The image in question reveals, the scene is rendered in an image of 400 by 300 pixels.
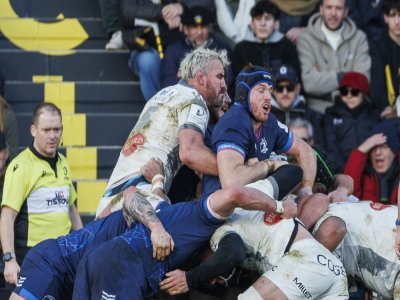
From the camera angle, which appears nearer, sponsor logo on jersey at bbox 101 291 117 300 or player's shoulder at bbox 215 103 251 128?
sponsor logo on jersey at bbox 101 291 117 300

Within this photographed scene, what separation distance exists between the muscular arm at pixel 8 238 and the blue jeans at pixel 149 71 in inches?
95.0

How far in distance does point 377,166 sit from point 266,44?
5.30ft

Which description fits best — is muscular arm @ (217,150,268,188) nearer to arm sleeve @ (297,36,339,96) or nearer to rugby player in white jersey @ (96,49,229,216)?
rugby player in white jersey @ (96,49,229,216)

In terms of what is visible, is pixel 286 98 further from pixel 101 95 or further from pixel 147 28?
pixel 101 95

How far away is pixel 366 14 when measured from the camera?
12.4m

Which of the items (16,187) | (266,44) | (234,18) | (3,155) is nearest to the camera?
(16,187)

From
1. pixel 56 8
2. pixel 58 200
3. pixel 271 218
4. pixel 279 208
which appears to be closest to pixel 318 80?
pixel 56 8

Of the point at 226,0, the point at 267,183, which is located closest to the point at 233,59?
the point at 226,0

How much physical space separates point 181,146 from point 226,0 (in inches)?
161

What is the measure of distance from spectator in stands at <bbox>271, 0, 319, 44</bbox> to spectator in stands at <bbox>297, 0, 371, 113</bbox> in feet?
1.26

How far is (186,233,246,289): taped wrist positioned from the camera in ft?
24.5

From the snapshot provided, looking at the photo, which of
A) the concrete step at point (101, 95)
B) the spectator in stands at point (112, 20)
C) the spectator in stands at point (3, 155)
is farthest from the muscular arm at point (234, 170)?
the spectator in stands at point (112, 20)

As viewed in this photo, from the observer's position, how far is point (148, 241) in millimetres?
7645

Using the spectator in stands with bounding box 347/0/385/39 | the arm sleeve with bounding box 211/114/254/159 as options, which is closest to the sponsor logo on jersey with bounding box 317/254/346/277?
the arm sleeve with bounding box 211/114/254/159
